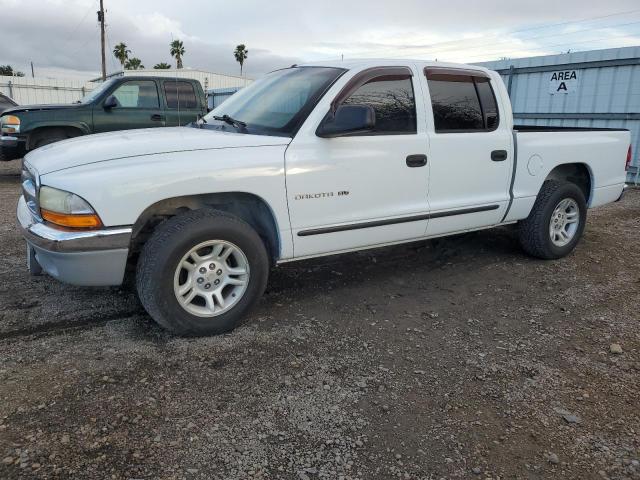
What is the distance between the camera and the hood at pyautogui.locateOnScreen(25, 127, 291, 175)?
318 cm

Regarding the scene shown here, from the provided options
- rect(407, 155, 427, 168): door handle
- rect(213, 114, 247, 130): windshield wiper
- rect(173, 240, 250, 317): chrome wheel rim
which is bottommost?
rect(173, 240, 250, 317): chrome wheel rim

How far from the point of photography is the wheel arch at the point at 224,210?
10.7ft

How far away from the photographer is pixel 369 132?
3.85 m

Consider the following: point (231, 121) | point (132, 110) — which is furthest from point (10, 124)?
point (231, 121)

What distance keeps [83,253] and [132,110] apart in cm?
704

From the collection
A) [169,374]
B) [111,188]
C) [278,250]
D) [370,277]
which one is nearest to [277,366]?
[169,374]

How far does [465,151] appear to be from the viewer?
14.2 ft

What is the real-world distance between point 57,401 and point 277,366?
46.0 inches

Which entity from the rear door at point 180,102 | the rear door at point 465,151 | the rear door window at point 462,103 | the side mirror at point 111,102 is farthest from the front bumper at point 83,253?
the rear door at point 180,102

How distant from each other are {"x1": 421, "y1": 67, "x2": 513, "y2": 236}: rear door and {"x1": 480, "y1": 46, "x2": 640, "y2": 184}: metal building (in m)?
6.45

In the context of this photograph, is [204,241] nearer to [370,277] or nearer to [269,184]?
[269,184]

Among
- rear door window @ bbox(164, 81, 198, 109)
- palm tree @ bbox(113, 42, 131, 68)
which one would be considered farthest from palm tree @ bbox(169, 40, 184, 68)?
Result: rear door window @ bbox(164, 81, 198, 109)

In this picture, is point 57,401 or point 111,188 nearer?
point 57,401

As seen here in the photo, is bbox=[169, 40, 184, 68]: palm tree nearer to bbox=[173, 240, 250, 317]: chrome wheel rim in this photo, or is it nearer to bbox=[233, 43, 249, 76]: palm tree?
bbox=[233, 43, 249, 76]: palm tree
